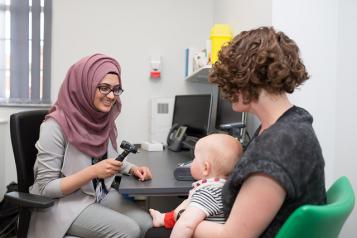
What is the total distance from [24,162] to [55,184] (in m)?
0.19

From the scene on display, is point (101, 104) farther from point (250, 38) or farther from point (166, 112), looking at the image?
point (166, 112)

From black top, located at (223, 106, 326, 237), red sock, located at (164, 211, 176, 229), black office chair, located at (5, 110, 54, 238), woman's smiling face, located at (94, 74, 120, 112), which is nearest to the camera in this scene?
black top, located at (223, 106, 326, 237)

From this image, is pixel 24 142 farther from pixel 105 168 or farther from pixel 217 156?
pixel 217 156

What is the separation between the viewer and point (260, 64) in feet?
2.65

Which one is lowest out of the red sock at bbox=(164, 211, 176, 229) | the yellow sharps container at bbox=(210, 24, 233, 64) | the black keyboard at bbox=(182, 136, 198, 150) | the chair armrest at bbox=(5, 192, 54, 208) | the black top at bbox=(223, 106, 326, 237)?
the red sock at bbox=(164, 211, 176, 229)

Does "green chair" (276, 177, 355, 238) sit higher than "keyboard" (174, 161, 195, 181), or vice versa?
"green chair" (276, 177, 355, 238)

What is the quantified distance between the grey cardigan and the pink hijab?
1.8 inches

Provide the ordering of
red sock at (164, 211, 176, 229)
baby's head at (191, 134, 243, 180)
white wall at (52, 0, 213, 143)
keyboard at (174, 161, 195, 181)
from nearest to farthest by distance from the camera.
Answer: baby's head at (191, 134, 243, 180)
red sock at (164, 211, 176, 229)
keyboard at (174, 161, 195, 181)
white wall at (52, 0, 213, 143)

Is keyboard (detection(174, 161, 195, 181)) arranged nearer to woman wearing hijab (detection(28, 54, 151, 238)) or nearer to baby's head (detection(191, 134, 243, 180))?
woman wearing hijab (detection(28, 54, 151, 238))

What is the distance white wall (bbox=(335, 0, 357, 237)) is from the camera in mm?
1484

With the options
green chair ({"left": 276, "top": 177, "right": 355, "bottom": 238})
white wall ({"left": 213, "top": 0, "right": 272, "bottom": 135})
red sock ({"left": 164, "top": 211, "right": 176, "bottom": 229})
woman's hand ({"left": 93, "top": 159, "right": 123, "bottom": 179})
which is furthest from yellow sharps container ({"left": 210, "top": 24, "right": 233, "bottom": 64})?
green chair ({"left": 276, "top": 177, "right": 355, "bottom": 238})

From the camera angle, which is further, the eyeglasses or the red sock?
the eyeglasses

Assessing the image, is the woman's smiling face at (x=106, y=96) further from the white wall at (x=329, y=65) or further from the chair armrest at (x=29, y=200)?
the white wall at (x=329, y=65)

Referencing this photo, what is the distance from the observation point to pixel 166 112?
304 centimetres
